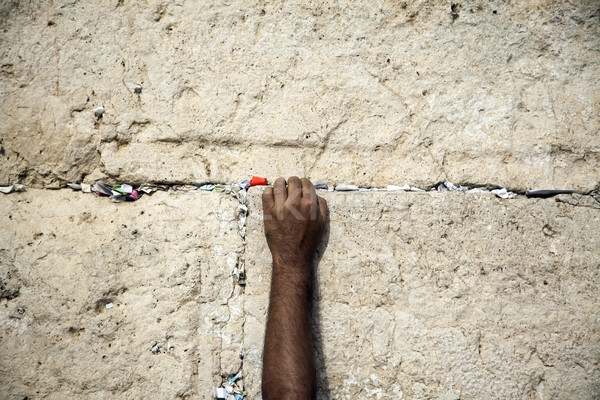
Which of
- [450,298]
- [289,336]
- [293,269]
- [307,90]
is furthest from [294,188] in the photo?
[450,298]

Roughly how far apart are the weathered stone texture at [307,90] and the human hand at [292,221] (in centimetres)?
16

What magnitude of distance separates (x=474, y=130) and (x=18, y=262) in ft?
6.84

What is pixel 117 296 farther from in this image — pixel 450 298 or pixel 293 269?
pixel 450 298

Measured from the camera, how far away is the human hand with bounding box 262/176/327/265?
1730 mm

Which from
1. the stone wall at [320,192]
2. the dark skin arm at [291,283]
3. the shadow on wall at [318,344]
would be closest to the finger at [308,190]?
the dark skin arm at [291,283]

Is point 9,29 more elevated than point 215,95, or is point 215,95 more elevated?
point 9,29

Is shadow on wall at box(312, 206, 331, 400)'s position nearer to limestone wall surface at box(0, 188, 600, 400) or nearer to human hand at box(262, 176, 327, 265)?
limestone wall surface at box(0, 188, 600, 400)

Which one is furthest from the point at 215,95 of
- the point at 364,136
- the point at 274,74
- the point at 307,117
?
the point at 364,136

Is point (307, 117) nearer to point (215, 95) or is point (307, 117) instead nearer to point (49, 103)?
point (215, 95)

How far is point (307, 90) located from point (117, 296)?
123cm

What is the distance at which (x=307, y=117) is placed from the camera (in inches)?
75.0

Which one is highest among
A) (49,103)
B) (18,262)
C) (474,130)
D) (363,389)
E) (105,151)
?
(474,130)

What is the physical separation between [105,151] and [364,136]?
3.85 ft

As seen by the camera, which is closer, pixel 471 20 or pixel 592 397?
pixel 592 397
